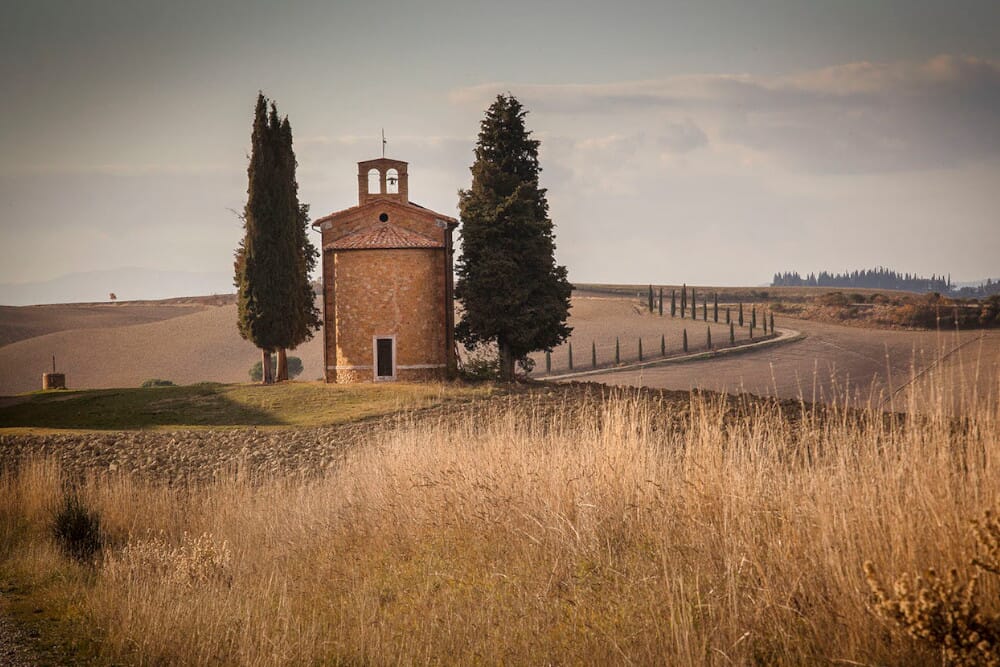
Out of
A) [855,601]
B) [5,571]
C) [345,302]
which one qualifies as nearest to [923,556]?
[855,601]

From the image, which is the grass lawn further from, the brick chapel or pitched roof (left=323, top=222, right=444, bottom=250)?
pitched roof (left=323, top=222, right=444, bottom=250)

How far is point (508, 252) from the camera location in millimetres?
26297

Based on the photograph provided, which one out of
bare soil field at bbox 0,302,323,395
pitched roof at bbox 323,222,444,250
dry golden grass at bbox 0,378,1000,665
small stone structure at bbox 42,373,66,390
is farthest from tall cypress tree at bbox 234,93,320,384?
bare soil field at bbox 0,302,323,395

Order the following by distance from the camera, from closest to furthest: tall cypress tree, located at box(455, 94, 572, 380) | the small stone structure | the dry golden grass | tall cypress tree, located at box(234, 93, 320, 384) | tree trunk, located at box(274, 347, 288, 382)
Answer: the dry golden grass → tall cypress tree, located at box(455, 94, 572, 380) → tall cypress tree, located at box(234, 93, 320, 384) → tree trunk, located at box(274, 347, 288, 382) → the small stone structure

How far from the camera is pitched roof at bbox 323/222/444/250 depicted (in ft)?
89.2

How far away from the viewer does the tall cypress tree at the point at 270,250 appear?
2883 cm

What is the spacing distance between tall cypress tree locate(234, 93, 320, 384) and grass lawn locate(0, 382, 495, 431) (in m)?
2.46

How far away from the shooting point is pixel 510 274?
1025 inches

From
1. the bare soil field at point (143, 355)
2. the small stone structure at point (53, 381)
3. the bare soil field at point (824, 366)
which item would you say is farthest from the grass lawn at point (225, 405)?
the bare soil field at point (143, 355)

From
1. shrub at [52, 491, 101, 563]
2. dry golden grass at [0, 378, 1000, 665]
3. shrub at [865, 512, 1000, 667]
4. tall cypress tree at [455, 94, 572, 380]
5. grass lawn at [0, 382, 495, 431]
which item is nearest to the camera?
shrub at [865, 512, 1000, 667]

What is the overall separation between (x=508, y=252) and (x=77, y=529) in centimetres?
1664

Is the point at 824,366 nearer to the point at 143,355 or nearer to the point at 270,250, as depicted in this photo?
the point at 270,250

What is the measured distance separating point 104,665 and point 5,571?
13.8 feet

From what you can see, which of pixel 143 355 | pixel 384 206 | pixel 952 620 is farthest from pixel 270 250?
pixel 143 355
